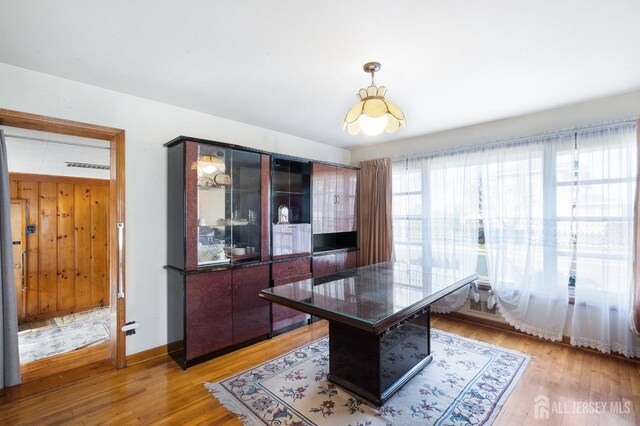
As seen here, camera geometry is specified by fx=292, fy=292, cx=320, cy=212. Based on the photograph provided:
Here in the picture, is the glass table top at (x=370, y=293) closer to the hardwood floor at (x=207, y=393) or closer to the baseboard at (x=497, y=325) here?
the hardwood floor at (x=207, y=393)

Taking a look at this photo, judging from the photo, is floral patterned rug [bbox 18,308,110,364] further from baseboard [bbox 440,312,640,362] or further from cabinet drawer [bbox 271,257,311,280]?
baseboard [bbox 440,312,640,362]

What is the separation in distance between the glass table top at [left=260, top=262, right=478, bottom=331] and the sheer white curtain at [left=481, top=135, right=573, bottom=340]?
96 cm

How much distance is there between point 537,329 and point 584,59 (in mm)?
2647

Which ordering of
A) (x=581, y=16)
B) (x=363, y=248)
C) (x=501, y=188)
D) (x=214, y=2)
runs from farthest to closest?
(x=363, y=248) → (x=501, y=188) → (x=581, y=16) → (x=214, y=2)

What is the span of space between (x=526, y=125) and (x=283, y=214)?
3003 millimetres

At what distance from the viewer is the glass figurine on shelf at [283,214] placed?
369 cm

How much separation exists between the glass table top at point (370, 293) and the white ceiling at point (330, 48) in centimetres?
169

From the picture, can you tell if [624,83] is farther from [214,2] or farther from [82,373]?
[82,373]

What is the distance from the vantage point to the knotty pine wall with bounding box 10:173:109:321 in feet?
14.4

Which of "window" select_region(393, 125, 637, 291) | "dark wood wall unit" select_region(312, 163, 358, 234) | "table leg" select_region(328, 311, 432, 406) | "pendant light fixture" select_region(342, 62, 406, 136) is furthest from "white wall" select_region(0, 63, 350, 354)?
"window" select_region(393, 125, 637, 291)

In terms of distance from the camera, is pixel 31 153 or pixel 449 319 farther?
pixel 449 319

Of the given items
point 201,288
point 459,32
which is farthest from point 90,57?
point 459,32

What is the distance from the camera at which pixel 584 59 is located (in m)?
2.10

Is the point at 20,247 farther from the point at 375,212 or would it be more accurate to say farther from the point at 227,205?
the point at 375,212
